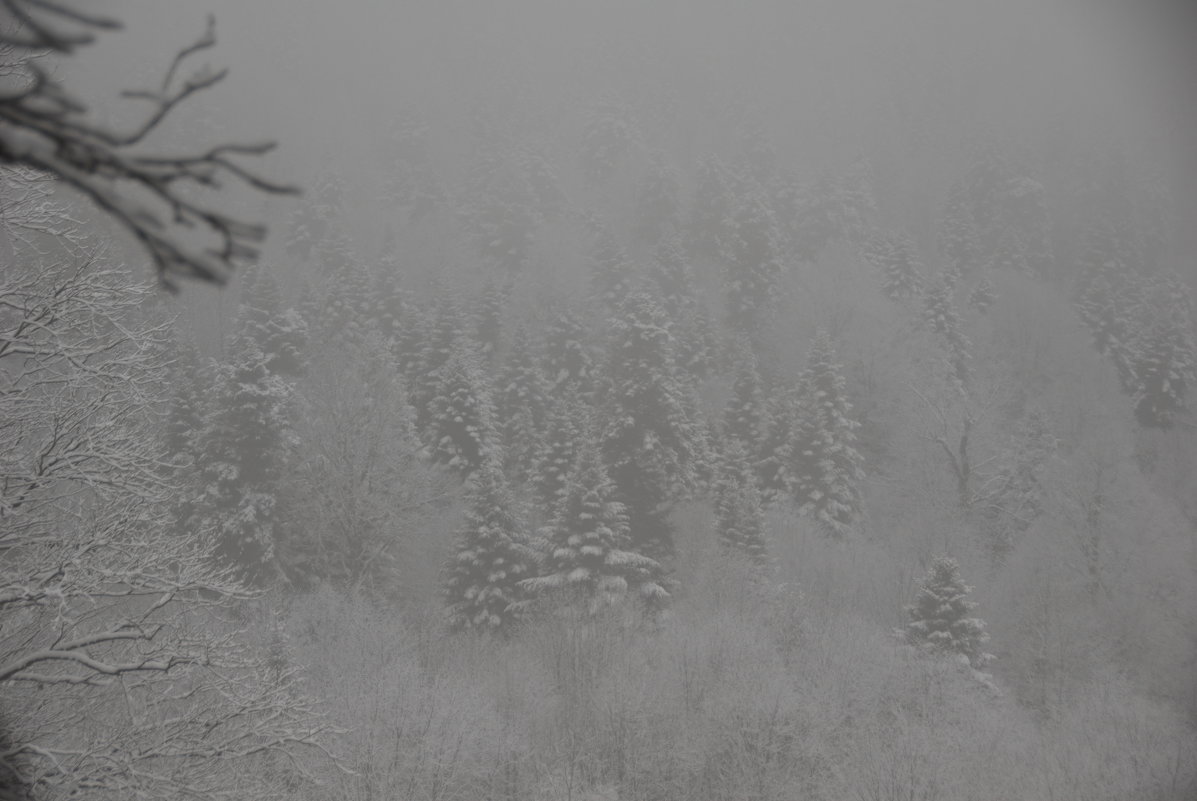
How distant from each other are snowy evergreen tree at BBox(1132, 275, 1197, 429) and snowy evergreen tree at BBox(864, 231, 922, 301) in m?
17.6

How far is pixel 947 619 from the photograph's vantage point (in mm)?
23719

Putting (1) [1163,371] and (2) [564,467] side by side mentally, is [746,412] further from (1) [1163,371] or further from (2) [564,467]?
(1) [1163,371]

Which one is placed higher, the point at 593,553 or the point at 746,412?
the point at 746,412

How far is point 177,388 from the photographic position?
27891mm

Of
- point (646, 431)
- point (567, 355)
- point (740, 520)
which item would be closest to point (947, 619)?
point (740, 520)

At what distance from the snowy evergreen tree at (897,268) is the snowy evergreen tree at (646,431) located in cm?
2879

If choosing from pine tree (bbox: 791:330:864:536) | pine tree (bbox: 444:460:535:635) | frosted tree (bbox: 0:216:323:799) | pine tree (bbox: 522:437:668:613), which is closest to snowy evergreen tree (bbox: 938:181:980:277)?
pine tree (bbox: 791:330:864:536)

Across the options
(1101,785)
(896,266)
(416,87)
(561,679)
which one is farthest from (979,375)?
(416,87)

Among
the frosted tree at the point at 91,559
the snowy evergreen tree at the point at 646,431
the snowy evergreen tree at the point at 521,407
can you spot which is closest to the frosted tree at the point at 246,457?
the snowy evergreen tree at the point at 521,407

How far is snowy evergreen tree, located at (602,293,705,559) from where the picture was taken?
25.6 m

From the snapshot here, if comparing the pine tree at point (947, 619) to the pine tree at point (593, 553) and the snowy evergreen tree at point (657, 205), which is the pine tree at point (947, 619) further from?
the snowy evergreen tree at point (657, 205)

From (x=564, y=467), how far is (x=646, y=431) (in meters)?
4.21

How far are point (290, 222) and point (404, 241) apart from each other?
9.55 meters

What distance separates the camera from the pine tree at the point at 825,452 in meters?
33.8
